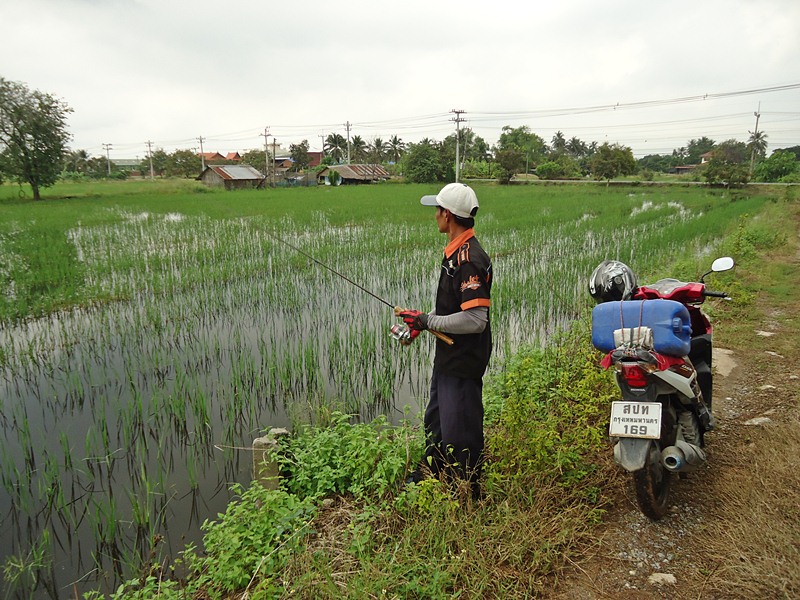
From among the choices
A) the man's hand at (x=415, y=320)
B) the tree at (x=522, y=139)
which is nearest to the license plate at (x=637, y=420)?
the man's hand at (x=415, y=320)

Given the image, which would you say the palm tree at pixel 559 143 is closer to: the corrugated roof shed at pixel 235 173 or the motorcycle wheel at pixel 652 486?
the corrugated roof shed at pixel 235 173

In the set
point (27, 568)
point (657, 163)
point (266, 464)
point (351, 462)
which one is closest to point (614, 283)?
point (351, 462)

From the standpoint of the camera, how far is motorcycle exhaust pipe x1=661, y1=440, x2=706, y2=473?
204 cm

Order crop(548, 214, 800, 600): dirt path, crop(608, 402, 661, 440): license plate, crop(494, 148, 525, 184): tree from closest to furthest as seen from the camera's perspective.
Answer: crop(548, 214, 800, 600): dirt path, crop(608, 402, 661, 440): license plate, crop(494, 148, 525, 184): tree

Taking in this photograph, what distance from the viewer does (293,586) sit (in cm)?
179

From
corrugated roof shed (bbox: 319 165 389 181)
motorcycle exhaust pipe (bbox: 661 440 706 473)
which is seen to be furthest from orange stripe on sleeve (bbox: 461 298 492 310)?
corrugated roof shed (bbox: 319 165 389 181)

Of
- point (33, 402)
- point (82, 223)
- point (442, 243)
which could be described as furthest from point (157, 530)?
point (82, 223)

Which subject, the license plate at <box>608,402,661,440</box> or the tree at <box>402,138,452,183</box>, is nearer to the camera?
the license plate at <box>608,402,661,440</box>

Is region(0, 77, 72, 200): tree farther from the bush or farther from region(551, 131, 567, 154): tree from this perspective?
region(551, 131, 567, 154): tree

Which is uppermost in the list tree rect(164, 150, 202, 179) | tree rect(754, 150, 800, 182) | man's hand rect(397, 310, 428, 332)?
tree rect(164, 150, 202, 179)

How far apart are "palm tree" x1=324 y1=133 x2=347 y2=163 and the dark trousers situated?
184 ft

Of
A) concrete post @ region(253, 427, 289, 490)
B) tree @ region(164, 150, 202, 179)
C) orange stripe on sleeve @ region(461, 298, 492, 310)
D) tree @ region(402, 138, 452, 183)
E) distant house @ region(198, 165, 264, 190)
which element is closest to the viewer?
orange stripe on sleeve @ region(461, 298, 492, 310)

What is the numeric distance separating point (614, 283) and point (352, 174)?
40135mm

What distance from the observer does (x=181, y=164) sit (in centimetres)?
5075
